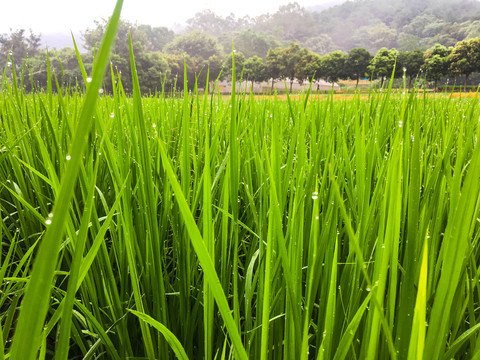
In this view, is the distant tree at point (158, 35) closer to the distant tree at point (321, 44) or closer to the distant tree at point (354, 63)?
the distant tree at point (321, 44)

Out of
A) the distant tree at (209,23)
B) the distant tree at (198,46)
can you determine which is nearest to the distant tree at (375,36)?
the distant tree at (209,23)

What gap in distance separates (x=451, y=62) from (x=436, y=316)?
29838 millimetres

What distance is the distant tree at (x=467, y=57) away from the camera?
2305 centimetres

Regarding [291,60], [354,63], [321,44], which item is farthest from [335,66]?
[321,44]

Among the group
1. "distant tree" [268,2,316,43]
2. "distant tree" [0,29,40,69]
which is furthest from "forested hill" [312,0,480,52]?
"distant tree" [0,29,40,69]

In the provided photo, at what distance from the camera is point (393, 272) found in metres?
0.30

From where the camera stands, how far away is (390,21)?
275ft

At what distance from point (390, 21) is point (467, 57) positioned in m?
72.4

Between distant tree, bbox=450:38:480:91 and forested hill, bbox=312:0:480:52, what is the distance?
41666mm

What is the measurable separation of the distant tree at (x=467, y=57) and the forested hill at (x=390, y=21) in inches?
1640

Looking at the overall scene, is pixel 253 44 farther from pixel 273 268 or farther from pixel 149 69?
pixel 273 268

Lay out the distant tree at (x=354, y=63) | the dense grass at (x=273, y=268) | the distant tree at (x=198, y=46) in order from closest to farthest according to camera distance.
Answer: the dense grass at (x=273, y=268) → the distant tree at (x=354, y=63) → the distant tree at (x=198, y=46)

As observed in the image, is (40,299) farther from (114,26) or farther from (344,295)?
(344,295)

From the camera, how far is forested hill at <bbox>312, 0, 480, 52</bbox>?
6819 centimetres
